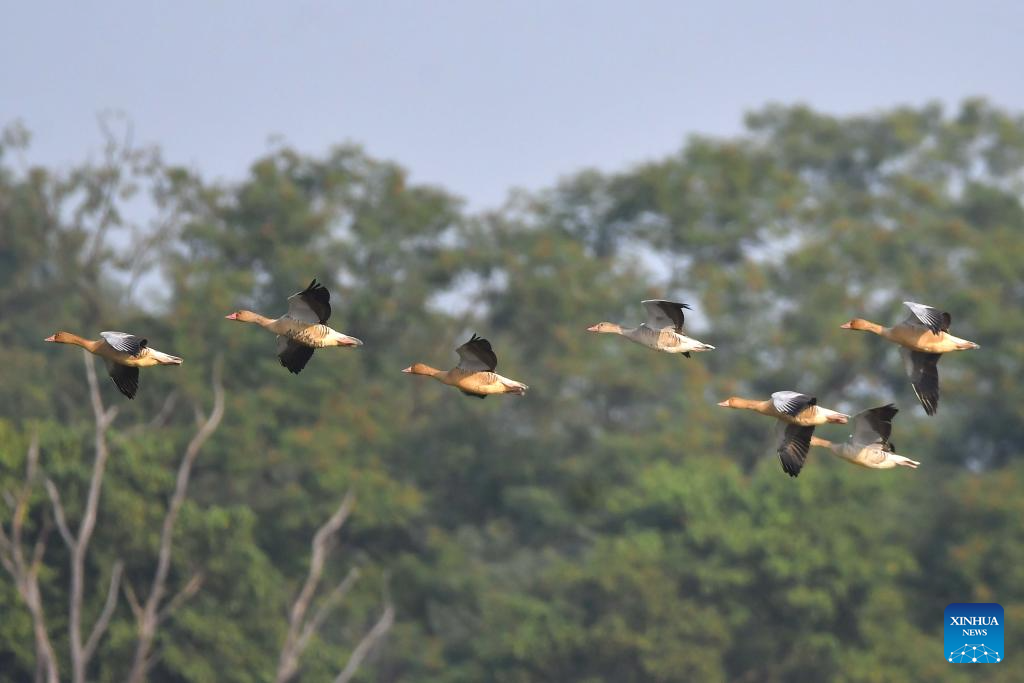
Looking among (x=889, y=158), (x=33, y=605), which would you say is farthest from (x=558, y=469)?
(x=889, y=158)

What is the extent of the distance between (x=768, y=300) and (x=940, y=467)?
7.20 m

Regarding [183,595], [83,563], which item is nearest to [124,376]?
[183,595]

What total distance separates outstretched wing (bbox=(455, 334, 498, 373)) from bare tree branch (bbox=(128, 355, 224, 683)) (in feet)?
74.4

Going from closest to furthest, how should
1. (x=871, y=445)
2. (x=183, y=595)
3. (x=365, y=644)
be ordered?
(x=871, y=445)
(x=183, y=595)
(x=365, y=644)

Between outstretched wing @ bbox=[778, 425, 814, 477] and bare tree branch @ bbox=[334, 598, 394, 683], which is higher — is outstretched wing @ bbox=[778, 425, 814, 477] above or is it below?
→ above

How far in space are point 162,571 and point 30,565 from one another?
295 cm

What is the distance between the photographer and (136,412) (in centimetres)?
4578

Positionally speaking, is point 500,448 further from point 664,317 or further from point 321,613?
point 664,317

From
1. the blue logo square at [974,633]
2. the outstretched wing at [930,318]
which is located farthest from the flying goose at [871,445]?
the blue logo square at [974,633]

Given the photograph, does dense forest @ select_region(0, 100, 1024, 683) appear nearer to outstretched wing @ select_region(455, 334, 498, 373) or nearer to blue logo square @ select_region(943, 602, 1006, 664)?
blue logo square @ select_region(943, 602, 1006, 664)

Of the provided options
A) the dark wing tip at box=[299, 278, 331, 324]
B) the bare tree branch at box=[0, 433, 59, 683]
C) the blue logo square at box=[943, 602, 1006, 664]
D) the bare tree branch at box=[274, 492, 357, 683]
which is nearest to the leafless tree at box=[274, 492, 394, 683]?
the bare tree branch at box=[274, 492, 357, 683]

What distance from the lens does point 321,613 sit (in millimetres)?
41094

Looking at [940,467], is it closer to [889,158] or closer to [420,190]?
[420,190]

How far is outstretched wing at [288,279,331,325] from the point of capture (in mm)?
16953
